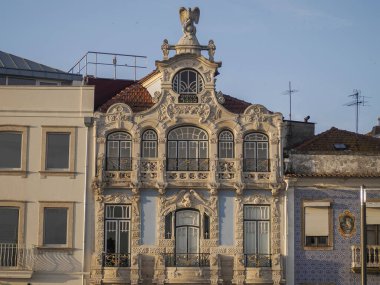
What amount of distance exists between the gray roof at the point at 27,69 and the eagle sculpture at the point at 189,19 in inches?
343

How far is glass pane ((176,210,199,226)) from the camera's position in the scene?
42.4m

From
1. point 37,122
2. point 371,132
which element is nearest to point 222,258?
point 37,122

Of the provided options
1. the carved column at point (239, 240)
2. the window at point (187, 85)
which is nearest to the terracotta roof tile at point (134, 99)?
the window at point (187, 85)

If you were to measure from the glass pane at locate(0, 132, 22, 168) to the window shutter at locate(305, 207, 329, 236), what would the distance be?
13.7 metres

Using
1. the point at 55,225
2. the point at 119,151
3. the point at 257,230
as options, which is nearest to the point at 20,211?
the point at 55,225

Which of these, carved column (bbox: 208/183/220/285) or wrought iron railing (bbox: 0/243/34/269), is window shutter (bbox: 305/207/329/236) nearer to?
carved column (bbox: 208/183/220/285)

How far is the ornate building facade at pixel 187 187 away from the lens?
41781 millimetres

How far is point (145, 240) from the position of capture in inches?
1654

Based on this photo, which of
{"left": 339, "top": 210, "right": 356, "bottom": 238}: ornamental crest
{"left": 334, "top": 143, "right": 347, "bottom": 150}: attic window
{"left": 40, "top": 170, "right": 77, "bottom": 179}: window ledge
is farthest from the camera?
{"left": 334, "top": 143, "right": 347, "bottom": 150}: attic window

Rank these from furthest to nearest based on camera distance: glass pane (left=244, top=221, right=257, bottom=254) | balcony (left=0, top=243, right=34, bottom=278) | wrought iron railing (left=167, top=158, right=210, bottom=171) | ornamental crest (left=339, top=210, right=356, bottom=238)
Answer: ornamental crest (left=339, top=210, right=356, bottom=238) → wrought iron railing (left=167, top=158, right=210, bottom=171) → glass pane (left=244, top=221, right=257, bottom=254) → balcony (left=0, top=243, right=34, bottom=278)

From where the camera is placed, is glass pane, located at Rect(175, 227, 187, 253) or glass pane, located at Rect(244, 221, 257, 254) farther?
glass pane, located at Rect(244, 221, 257, 254)

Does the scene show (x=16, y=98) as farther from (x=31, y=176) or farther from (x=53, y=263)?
(x=53, y=263)

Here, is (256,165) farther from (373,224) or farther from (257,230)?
(373,224)

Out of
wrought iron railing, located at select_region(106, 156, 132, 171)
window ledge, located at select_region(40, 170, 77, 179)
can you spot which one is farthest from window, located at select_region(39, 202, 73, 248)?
wrought iron railing, located at select_region(106, 156, 132, 171)
